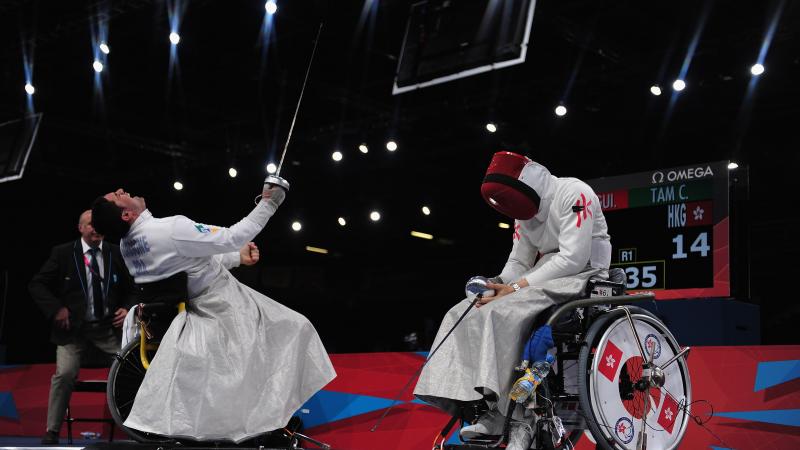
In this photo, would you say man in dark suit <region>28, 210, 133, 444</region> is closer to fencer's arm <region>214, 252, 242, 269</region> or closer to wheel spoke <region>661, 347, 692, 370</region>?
fencer's arm <region>214, 252, 242, 269</region>

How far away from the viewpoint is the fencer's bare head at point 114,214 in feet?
12.2

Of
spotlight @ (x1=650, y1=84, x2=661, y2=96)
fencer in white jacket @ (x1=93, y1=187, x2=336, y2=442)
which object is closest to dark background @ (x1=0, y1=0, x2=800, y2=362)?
spotlight @ (x1=650, y1=84, x2=661, y2=96)

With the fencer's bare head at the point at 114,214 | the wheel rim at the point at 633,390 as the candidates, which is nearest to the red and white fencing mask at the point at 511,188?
the wheel rim at the point at 633,390

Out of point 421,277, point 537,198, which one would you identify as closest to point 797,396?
point 537,198

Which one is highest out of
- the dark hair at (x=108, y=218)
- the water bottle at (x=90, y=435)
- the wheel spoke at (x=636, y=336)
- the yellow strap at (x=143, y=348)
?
the dark hair at (x=108, y=218)

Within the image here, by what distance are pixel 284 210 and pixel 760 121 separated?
752cm

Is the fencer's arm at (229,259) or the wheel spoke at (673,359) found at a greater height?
the fencer's arm at (229,259)

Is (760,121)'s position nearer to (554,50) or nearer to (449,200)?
(554,50)

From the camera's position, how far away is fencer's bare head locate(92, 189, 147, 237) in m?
3.73

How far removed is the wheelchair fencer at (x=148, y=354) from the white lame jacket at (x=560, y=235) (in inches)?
46.6

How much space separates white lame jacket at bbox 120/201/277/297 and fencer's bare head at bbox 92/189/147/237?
34 mm

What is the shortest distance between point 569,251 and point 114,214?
2.00 m

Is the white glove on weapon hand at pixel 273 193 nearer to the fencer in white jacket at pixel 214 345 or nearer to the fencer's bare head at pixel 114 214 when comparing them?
the fencer in white jacket at pixel 214 345

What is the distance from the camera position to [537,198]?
3201mm
